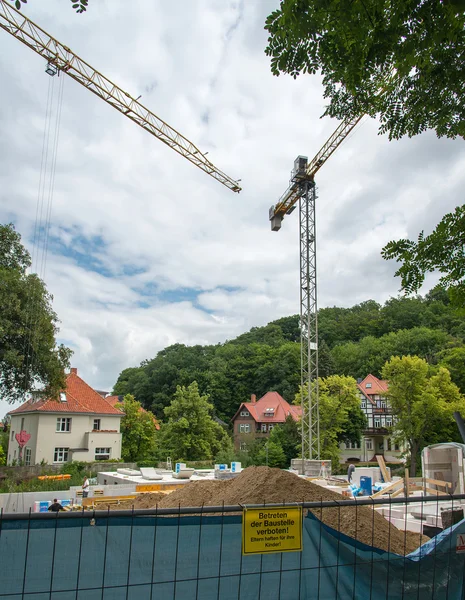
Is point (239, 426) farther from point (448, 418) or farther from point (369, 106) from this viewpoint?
point (369, 106)

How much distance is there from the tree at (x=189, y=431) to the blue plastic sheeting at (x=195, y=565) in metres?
40.5

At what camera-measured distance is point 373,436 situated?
67.5m

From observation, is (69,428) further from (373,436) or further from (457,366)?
(457,366)

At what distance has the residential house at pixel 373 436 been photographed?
65.1 m

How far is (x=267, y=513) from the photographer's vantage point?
3.95 meters

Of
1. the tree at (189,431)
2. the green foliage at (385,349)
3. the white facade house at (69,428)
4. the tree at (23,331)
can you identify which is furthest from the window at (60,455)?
the green foliage at (385,349)

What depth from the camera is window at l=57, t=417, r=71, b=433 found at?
4422 cm

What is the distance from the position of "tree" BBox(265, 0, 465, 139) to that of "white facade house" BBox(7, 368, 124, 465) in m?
40.3

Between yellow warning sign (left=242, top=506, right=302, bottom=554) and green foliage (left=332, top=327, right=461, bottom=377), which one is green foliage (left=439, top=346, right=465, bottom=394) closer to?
green foliage (left=332, top=327, right=461, bottom=377)

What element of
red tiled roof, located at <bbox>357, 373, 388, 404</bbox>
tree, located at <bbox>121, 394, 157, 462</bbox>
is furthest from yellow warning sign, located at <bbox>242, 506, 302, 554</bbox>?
red tiled roof, located at <bbox>357, 373, 388, 404</bbox>

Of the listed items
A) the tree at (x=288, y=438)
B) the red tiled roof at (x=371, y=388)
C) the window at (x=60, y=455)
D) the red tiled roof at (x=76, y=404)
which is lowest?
the window at (x=60, y=455)

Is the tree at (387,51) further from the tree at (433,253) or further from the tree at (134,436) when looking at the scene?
the tree at (134,436)

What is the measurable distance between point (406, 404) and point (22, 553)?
43288 mm

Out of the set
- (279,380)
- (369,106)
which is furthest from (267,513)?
(279,380)
